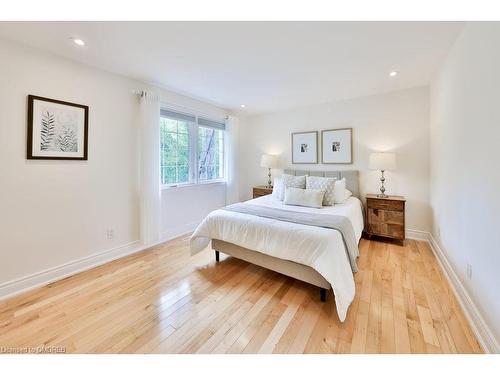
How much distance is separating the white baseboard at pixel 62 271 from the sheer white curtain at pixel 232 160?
205 cm

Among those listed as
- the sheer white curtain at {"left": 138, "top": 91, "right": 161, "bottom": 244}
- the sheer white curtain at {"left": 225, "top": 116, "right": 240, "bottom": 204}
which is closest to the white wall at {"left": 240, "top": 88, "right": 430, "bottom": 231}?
the sheer white curtain at {"left": 225, "top": 116, "right": 240, "bottom": 204}

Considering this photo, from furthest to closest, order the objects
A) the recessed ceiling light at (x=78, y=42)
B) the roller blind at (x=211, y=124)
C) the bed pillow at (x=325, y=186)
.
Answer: the roller blind at (x=211, y=124)
the bed pillow at (x=325, y=186)
the recessed ceiling light at (x=78, y=42)

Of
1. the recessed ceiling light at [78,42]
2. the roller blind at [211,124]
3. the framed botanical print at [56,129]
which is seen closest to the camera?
the recessed ceiling light at [78,42]

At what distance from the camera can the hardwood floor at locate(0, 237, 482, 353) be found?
144 centimetres

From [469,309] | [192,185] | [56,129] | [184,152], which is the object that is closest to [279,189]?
[192,185]

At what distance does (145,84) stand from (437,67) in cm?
379

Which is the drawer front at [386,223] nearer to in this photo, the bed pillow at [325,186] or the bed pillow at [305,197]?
the bed pillow at [325,186]

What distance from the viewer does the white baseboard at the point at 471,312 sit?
135 centimetres

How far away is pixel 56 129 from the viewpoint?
7.42 feet

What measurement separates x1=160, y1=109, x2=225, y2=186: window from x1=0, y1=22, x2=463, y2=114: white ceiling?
2.17 feet

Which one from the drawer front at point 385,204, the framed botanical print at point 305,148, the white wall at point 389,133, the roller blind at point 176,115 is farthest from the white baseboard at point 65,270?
the drawer front at point 385,204

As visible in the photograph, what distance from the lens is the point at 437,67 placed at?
2.57 metres
